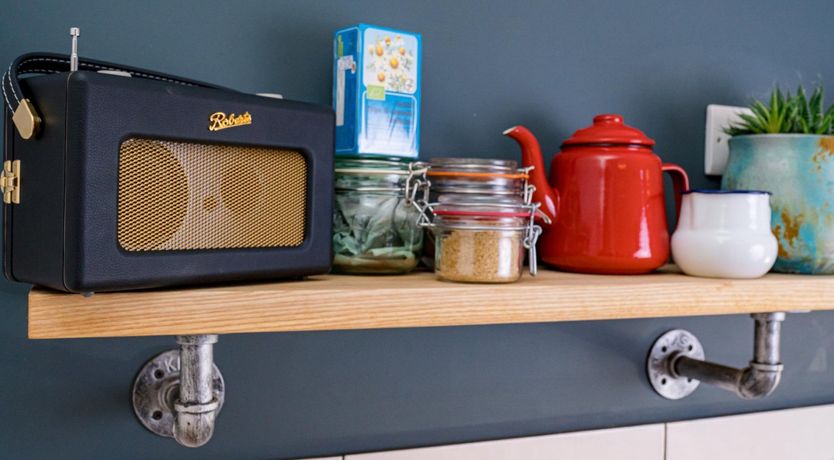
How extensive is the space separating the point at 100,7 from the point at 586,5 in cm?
63

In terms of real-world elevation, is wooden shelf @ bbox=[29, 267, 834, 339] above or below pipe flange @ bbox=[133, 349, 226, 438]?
above

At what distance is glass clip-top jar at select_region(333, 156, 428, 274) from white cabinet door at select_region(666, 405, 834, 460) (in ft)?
1.83

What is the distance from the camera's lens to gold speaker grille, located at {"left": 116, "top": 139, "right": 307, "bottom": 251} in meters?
0.61

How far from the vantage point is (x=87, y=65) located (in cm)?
68

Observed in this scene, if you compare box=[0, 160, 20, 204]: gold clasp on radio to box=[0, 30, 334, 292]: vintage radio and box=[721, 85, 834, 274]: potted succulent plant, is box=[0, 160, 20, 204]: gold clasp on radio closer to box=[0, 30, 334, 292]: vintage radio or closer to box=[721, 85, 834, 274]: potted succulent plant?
box=[0, 30, 334, 292]: vintage radio

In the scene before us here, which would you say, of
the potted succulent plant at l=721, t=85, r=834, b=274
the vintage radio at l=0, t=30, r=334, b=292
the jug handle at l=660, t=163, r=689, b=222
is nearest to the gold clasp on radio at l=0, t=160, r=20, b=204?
the vintage radio at l=0, t=30, r=334, b=292

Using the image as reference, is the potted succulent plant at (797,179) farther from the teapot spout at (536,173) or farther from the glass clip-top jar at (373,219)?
the glass clip-top jar at (373,219)

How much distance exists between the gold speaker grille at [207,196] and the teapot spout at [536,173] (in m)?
0.29

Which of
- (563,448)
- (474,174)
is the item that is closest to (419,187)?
(474,174)

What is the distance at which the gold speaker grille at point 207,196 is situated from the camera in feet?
2.00

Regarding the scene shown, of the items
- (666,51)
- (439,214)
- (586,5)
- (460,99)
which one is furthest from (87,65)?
(666,51)

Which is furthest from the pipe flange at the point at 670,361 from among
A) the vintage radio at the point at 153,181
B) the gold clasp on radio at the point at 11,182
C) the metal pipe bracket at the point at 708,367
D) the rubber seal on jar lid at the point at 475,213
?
the gold clasp on radio at the point at 11,182

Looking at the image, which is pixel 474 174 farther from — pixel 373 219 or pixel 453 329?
pixel 453 329

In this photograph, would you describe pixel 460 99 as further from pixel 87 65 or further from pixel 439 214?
pixel 87 65
